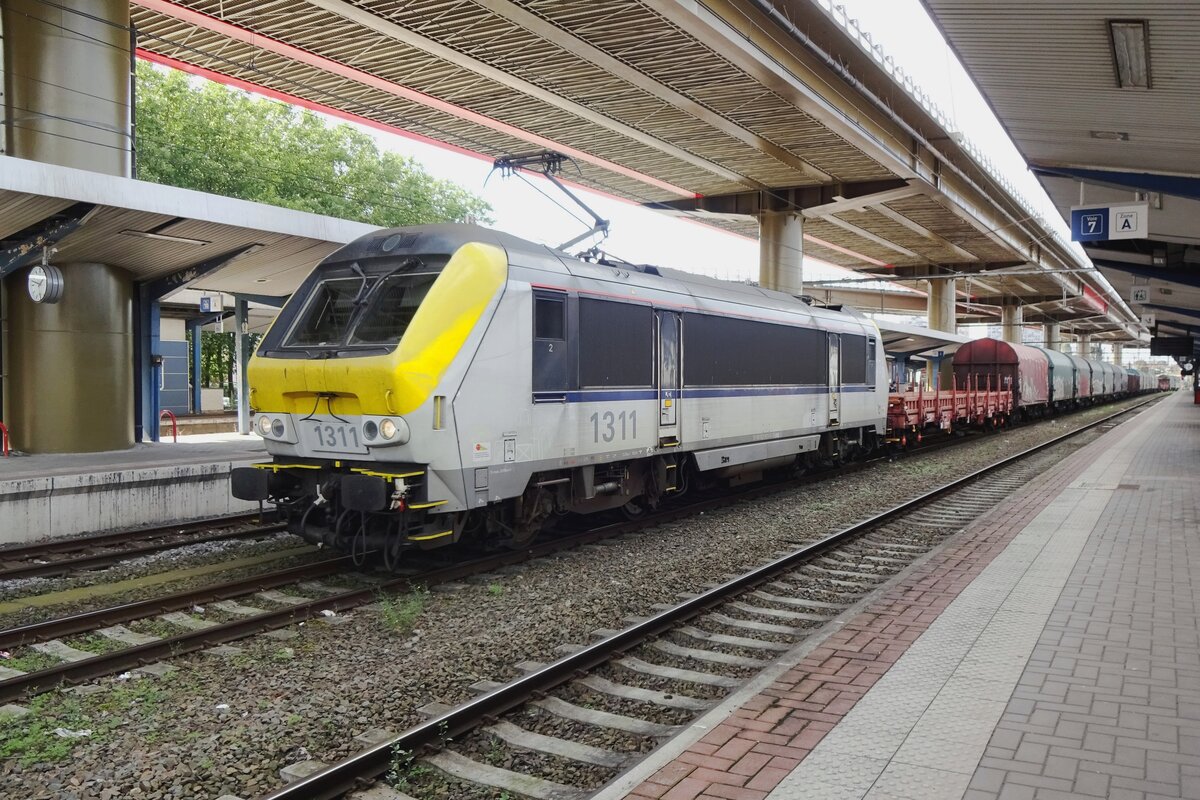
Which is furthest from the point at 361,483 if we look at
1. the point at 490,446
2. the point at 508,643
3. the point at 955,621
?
the point at 955,621

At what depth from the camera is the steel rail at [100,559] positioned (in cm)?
891

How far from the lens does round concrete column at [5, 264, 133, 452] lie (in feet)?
48.7

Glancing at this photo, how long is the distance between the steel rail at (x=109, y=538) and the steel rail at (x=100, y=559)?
1.33ft

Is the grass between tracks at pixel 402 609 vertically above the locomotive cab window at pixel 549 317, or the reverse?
the locomotive cab window at pixel 549 317

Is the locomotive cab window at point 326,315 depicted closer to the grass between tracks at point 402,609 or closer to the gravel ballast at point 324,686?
the grass between tracks at point 402,609

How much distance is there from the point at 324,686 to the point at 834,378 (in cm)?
1269

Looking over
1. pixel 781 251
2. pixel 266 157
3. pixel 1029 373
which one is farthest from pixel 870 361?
pixel 266 157

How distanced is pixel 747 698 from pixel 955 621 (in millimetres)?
2345

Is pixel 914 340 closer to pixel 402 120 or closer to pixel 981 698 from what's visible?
pixel 402 120

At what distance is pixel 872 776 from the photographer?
13.4ft

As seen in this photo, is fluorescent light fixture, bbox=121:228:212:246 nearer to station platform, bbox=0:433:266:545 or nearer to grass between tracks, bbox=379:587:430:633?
station platform, bbox=0:433:266:545

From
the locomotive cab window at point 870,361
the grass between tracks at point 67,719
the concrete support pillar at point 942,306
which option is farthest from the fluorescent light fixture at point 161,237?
the concrete support pillar at point 942,306

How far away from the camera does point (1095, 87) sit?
1140 centimetres

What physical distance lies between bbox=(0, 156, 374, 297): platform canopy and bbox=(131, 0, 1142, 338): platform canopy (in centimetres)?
229
